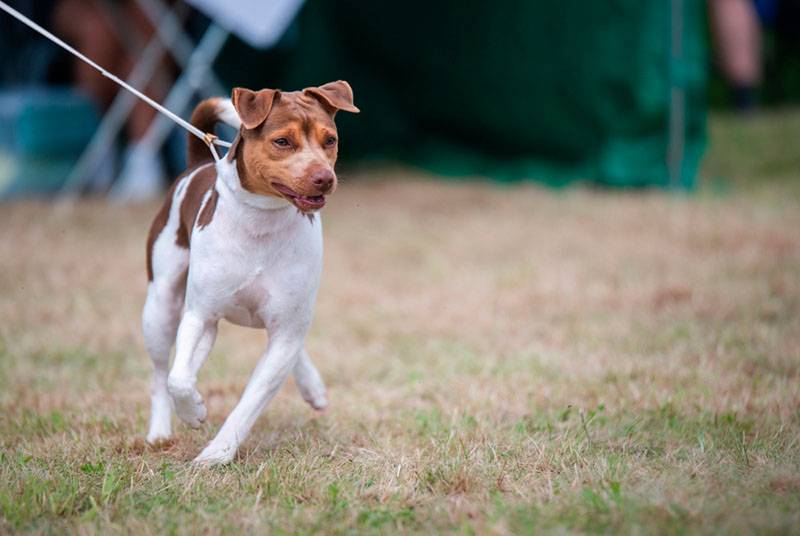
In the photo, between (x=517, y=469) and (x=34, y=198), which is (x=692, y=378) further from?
(x=34, y=198)

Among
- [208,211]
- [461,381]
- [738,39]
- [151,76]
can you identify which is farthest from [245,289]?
[738,39]

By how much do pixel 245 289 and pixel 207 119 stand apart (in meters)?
0.73

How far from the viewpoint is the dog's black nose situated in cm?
267

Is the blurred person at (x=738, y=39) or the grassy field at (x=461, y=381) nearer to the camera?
the grassy field at (x=461, y=381)

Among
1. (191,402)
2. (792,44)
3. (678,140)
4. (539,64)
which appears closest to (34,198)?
(539,64)

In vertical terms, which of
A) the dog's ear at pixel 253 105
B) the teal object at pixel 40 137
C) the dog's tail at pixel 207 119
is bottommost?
the teal object at pixel 40 137

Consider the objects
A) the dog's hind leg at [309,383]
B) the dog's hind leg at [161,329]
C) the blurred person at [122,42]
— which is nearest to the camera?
the dog's hind leg at [161,329]

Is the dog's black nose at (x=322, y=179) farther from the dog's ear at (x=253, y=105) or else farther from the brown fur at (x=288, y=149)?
the dog's ear at (x=253, y=105)

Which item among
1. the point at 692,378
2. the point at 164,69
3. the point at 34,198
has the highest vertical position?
the point at 692,378

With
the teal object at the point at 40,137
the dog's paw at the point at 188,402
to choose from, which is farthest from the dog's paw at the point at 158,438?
the teal object at the point at 40,137

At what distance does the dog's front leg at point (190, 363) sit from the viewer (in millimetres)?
2902

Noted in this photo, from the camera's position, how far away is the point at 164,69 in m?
8.63

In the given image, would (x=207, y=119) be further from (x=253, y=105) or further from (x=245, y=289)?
(x=245, y=289)

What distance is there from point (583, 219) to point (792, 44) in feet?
28.1
